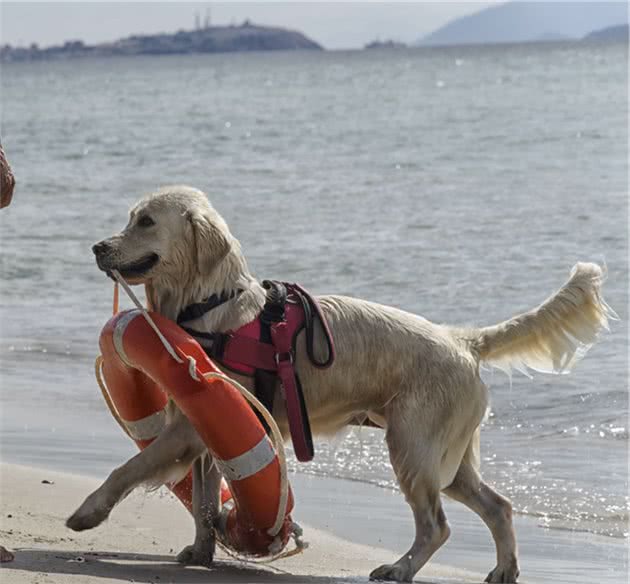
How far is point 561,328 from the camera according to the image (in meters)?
6.60

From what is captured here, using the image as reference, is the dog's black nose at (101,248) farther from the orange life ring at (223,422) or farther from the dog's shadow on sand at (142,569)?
the dog's shadow on sand at (142,569)

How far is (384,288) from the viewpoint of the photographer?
47.7ft

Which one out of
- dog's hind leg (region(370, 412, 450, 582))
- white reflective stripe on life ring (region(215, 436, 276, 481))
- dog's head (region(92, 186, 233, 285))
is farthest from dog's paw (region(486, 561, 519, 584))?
dog's head (region(92, 186, 233, 285))

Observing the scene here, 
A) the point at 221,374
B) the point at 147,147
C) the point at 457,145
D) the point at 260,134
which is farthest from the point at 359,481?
the point at 260,134

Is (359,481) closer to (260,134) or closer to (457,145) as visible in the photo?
(457,145)

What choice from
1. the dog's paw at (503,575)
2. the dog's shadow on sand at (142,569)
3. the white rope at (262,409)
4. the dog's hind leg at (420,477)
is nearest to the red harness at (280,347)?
the white rope at (262,409)

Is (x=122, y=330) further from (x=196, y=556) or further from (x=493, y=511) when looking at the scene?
(x=493, y=511)

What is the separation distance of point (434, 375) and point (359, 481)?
2023mm

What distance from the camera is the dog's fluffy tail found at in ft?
21.6

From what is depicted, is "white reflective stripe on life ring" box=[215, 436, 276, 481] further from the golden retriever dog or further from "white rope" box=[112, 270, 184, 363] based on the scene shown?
"white rope" box=[112, 270, 184, 363]

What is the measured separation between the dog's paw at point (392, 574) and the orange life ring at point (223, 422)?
460 millimetres

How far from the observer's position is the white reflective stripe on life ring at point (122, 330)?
6.04 metres

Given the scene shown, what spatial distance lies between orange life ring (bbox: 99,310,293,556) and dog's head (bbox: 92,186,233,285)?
23 cm

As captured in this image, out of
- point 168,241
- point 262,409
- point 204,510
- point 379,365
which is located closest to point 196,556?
point 204,510
